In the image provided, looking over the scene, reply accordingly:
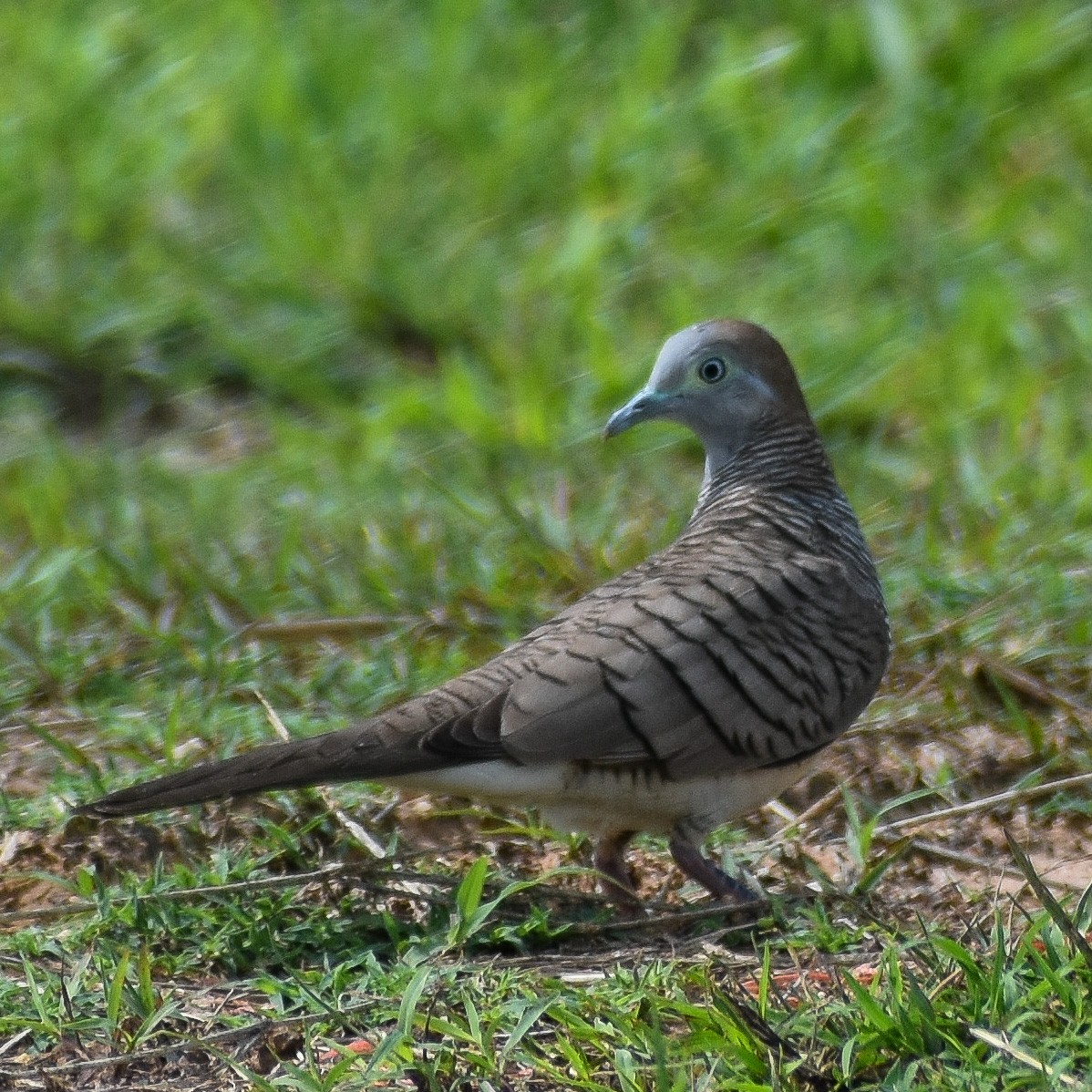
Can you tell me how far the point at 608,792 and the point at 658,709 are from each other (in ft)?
0.60

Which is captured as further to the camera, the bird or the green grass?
the bird

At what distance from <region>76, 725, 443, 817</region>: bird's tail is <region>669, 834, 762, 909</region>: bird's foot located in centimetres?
54

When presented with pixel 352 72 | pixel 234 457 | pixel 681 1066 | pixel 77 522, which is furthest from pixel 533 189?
pixel 681 1066

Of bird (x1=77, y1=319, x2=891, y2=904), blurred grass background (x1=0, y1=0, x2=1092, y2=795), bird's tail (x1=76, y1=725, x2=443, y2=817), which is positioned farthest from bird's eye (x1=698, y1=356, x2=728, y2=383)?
bird's tail (x1=76, y1=725, x2=443, y2=817)

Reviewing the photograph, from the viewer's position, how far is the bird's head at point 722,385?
14.5 ft

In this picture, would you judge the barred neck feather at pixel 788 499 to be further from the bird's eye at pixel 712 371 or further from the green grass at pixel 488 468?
the green grass at pixel 488 468

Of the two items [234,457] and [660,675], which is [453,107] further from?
[660,675]

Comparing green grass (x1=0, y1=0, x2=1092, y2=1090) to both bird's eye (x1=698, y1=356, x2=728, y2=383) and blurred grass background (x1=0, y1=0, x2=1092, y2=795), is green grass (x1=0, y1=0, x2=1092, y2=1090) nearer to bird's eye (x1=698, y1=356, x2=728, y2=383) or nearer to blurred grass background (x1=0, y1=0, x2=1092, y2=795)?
blurred grass background (x1=0, y1=0, x2=1092, y2=795)

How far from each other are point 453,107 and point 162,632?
313cm

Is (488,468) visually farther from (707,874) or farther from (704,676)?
(707,874)

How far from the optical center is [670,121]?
24.0 feet

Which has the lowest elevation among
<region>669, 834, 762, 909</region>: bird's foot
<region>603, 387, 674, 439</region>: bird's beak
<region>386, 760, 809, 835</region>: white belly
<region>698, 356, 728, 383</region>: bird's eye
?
<region>669, 834, 762, 909</region>: bird's foot

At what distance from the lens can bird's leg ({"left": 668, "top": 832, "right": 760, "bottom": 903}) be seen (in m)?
3.74

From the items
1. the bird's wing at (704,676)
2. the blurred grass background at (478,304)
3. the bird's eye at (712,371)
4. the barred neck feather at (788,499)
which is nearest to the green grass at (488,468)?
the blurred grass background at (478,304)
